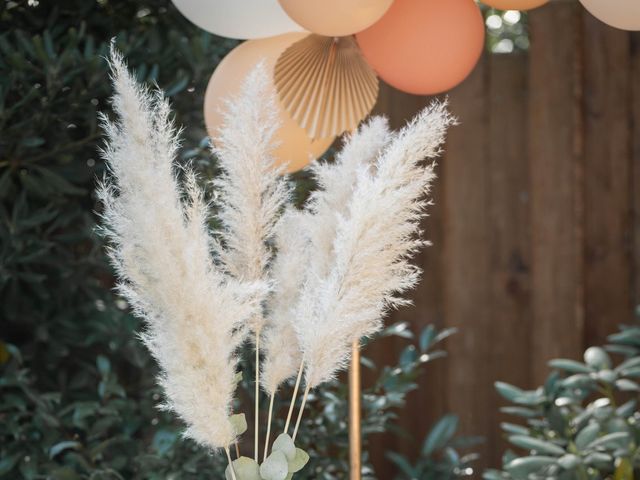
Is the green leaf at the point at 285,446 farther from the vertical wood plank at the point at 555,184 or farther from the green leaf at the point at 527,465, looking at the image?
the vertical wood plank at the point at 555,184

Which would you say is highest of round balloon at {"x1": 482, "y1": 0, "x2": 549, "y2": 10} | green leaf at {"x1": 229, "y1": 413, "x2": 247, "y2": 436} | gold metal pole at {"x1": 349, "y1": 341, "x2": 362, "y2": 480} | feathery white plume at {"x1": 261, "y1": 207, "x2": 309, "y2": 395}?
round balloon at {"x1": 482, "y1": 0, "x2": 549, "y2": 10}

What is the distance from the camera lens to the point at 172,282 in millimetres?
812

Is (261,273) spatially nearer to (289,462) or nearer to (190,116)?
(289,462)

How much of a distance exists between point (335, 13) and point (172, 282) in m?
0.52

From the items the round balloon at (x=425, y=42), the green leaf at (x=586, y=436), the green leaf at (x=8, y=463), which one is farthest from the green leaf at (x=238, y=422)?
the green leaf at (x=586, y=436)

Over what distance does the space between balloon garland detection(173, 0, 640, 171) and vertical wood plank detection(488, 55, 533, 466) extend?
1095 mm

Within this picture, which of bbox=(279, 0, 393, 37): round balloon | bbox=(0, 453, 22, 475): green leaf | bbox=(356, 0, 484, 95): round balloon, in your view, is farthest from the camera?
bbox=(0, 453, 22, 475): green leaf

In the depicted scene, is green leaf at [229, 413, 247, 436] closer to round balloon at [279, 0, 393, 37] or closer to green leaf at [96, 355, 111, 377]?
round balloon at [279, 0, 393, 37]

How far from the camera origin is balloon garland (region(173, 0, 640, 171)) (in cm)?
136

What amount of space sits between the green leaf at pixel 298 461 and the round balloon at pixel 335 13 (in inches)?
22.6

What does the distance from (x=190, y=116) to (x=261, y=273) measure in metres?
1.13

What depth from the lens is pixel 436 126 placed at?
2.88ft

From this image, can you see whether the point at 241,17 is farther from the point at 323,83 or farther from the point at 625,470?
the point at 625,470

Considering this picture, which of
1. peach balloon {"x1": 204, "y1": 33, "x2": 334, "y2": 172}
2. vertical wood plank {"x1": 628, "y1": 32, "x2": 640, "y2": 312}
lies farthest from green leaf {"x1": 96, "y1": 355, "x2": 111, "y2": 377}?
vertical wood plank {"x1": 628, "y1": 32, "x2": 640, "y2": 312}
